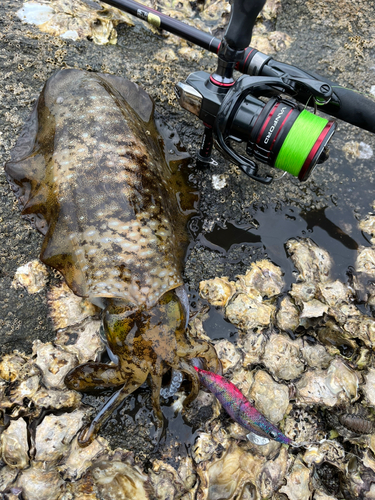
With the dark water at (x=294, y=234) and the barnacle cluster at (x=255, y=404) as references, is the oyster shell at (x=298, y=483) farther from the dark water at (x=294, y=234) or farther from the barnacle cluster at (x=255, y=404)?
the dark water at (x=294, y=234)

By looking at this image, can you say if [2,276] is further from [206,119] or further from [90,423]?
[206,119]

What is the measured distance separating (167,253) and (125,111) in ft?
4.72

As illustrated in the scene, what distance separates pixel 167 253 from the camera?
275 cm

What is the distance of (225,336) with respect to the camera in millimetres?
2840

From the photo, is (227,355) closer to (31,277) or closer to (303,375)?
(303,375)

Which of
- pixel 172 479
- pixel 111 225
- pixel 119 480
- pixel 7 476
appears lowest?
pixel 7 476

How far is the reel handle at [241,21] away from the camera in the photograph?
215cm

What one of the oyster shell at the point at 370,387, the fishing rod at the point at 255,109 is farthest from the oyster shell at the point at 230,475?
the fishing rod at the point at 255,109

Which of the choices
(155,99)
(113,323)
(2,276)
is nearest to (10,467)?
(113,323)

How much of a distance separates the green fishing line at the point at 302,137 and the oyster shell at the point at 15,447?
2774 millimetres

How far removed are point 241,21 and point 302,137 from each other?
87 centimetres

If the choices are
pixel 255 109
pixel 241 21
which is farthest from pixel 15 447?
pixel 241 21

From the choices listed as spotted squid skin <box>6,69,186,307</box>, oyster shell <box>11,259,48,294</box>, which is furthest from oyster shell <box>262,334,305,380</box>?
oyster shell <box>11,259,48,294</box>

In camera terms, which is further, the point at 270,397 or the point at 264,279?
the point at 264,279
